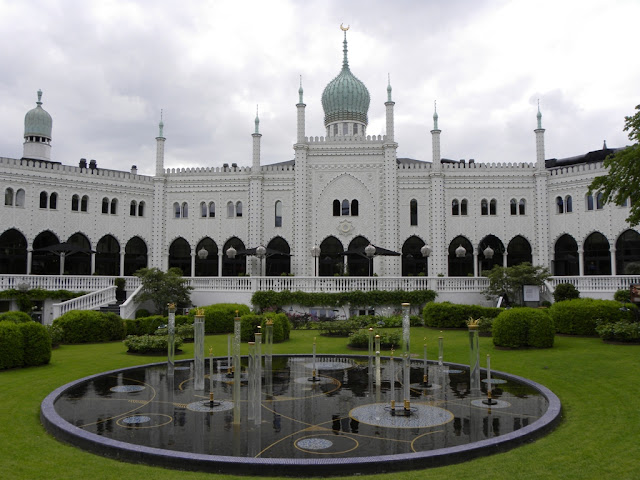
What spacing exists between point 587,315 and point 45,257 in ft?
136

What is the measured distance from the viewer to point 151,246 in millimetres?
49469

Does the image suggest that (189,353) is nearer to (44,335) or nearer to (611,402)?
(44,335)

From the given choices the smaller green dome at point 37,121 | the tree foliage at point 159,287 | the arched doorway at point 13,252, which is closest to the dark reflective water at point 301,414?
the tree foliage at point 159,287

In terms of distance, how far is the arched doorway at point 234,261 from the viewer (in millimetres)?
48750

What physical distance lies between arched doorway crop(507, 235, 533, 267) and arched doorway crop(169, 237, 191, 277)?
1145 inches

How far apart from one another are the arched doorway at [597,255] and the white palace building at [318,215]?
0.28 feet

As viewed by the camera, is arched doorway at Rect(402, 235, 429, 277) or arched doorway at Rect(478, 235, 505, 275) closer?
arched doorway at Rect(402, 235, 429, 277)

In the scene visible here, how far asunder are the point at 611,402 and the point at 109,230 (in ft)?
145

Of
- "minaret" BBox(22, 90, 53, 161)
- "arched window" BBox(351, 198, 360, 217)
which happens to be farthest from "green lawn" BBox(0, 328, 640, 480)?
"minaret" BBox(22, 90, 53, 161)

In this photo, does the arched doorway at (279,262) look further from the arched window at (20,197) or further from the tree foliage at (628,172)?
the tree foliage at (628,172)

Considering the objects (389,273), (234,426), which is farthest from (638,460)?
(389,273)

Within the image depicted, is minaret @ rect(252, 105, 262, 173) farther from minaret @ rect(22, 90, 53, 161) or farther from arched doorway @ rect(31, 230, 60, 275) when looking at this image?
minaret @ rect(22, 90, 53, 161)

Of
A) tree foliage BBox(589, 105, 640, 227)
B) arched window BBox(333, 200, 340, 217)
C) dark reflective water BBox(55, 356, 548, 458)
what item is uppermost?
arched window BBox(333, 200, 340, 217)

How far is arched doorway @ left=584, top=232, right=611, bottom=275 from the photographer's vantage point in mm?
44500
